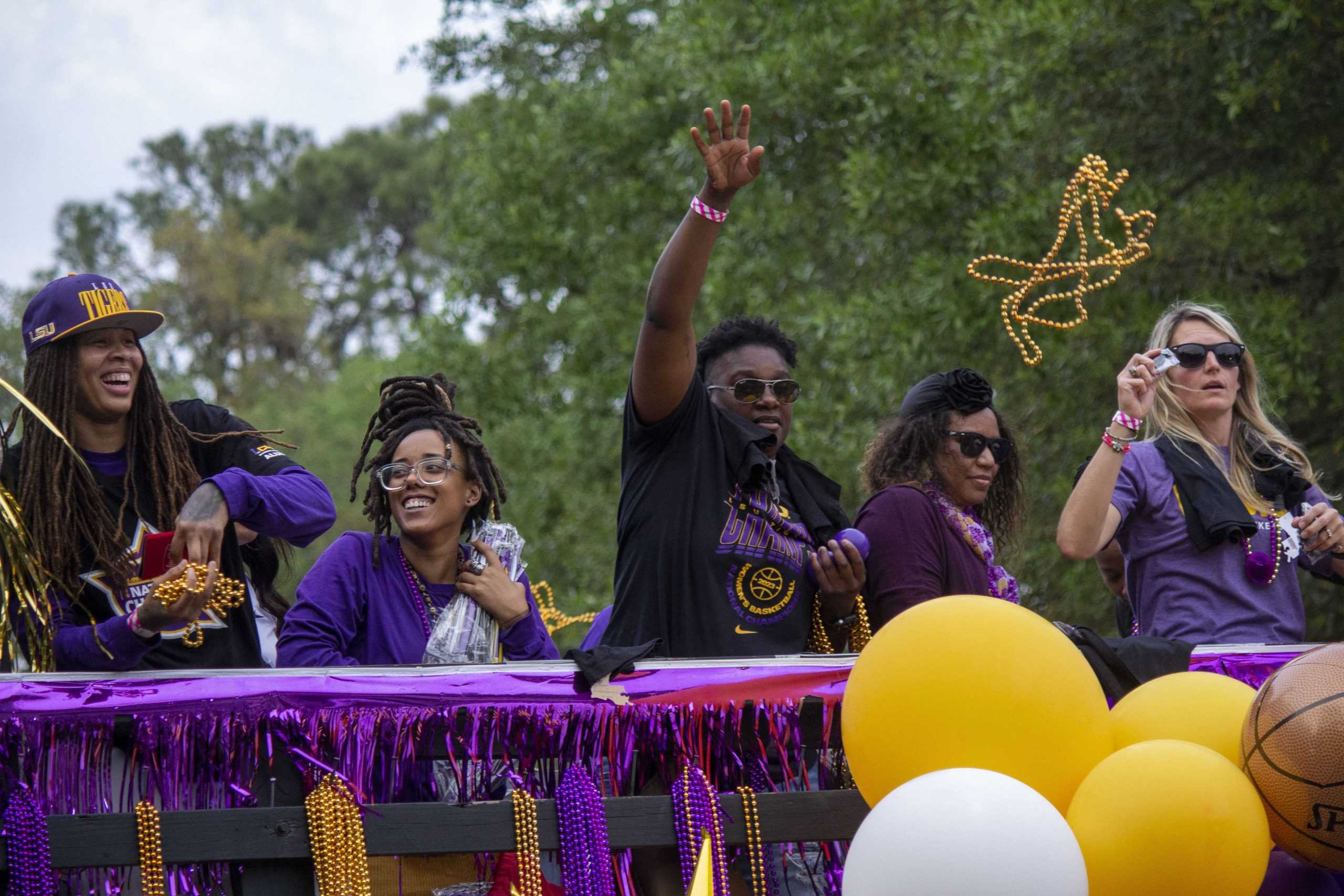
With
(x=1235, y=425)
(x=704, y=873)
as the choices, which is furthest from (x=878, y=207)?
(x=704, y=873)

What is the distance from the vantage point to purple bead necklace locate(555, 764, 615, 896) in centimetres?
278

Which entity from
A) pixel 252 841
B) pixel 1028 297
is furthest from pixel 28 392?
pixel 1028 297

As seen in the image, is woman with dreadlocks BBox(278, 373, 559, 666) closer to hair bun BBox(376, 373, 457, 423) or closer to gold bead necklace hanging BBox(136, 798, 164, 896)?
hair bun BBox(376, 373, 457, 423)

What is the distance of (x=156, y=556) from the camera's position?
3262mm

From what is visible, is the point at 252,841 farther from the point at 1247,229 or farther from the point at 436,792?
the point at 1247,229

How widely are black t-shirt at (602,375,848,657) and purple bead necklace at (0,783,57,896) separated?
1.32 m

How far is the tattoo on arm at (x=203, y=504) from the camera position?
3.20 metres

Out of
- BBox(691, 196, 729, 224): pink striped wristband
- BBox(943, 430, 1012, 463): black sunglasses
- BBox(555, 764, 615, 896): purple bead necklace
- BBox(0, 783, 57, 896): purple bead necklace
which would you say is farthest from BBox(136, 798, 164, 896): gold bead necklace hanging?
BBox(943, 430, 1012, 463): black sunglasses

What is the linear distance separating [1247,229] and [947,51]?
226 cm

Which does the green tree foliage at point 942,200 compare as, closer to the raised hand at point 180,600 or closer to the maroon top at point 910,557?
the maroon top at point 910,557

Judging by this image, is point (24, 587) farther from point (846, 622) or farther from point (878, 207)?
point (878, 207)

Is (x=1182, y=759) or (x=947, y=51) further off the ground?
(x=947, y=51)

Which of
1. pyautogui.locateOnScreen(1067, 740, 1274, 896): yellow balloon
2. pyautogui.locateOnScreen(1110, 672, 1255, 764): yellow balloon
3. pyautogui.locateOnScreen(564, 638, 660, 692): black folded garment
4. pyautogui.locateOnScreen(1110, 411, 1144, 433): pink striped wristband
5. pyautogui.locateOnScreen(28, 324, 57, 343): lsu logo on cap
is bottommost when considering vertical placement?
pyautogui.locateOnScreen(1067, 740, 1274, 896): yellow balloon

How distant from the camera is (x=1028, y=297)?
25.2 ft
